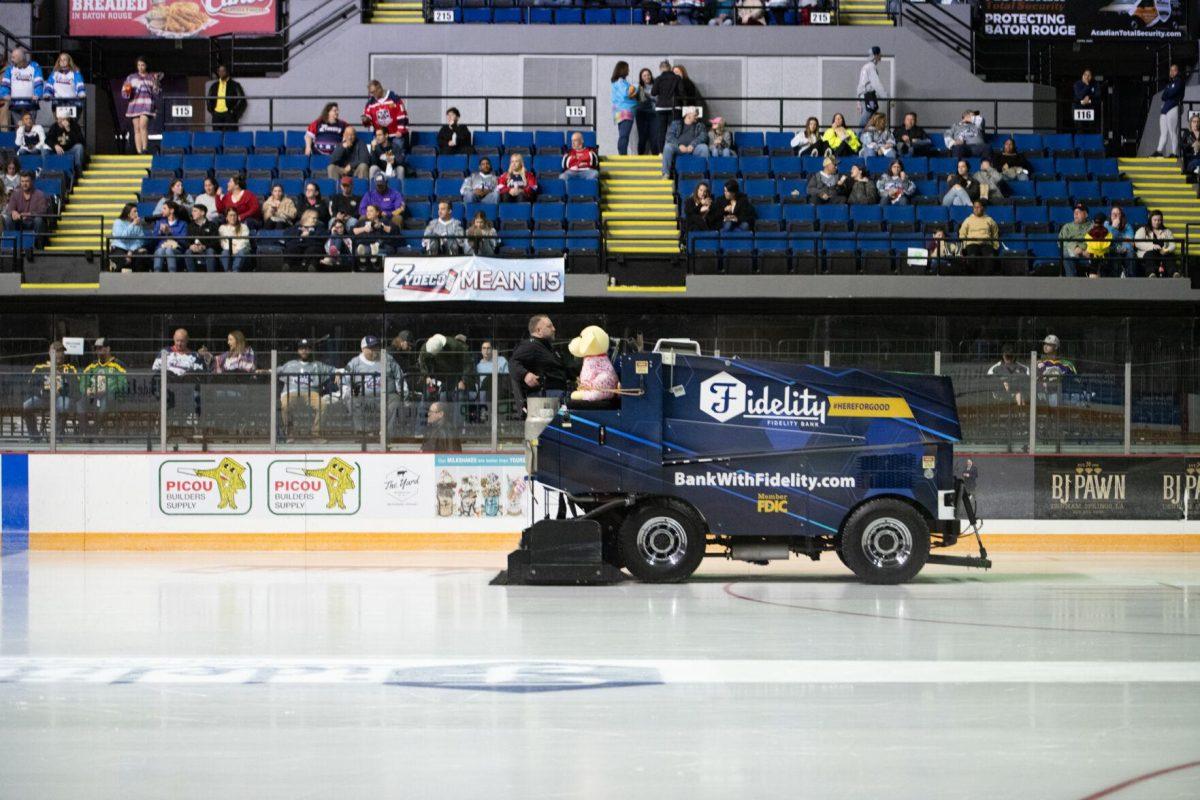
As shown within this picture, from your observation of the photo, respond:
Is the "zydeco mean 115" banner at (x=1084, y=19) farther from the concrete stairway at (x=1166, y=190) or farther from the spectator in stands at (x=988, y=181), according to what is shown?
the spectator in stands at (x=988, y=181)

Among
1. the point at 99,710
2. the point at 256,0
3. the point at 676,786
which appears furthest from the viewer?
the point at 256,0

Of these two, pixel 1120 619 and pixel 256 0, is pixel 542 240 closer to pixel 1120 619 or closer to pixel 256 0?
pixel 256 0

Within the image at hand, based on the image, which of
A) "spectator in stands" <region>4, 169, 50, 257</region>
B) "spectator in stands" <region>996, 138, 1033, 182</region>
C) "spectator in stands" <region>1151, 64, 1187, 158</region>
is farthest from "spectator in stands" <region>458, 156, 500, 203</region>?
"spectator in stands" <region>1151, 64, 1187, 158</region>

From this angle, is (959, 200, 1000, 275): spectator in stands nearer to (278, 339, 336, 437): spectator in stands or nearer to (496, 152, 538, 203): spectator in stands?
(496, 152, 538, 203): spectator in stands

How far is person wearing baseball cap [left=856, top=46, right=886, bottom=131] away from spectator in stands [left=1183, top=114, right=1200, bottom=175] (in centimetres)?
472

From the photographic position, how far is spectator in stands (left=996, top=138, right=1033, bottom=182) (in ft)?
70.2

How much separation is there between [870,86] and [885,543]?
12.7 meters

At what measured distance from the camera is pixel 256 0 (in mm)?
25094

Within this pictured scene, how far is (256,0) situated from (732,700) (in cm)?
2077

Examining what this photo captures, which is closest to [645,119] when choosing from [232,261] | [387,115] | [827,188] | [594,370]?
[827,188]

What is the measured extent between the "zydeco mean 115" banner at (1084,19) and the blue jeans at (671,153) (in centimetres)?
611

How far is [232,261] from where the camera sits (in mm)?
18750

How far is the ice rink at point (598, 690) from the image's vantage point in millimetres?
5703

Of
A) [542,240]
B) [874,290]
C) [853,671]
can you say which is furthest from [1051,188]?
[853,671]
